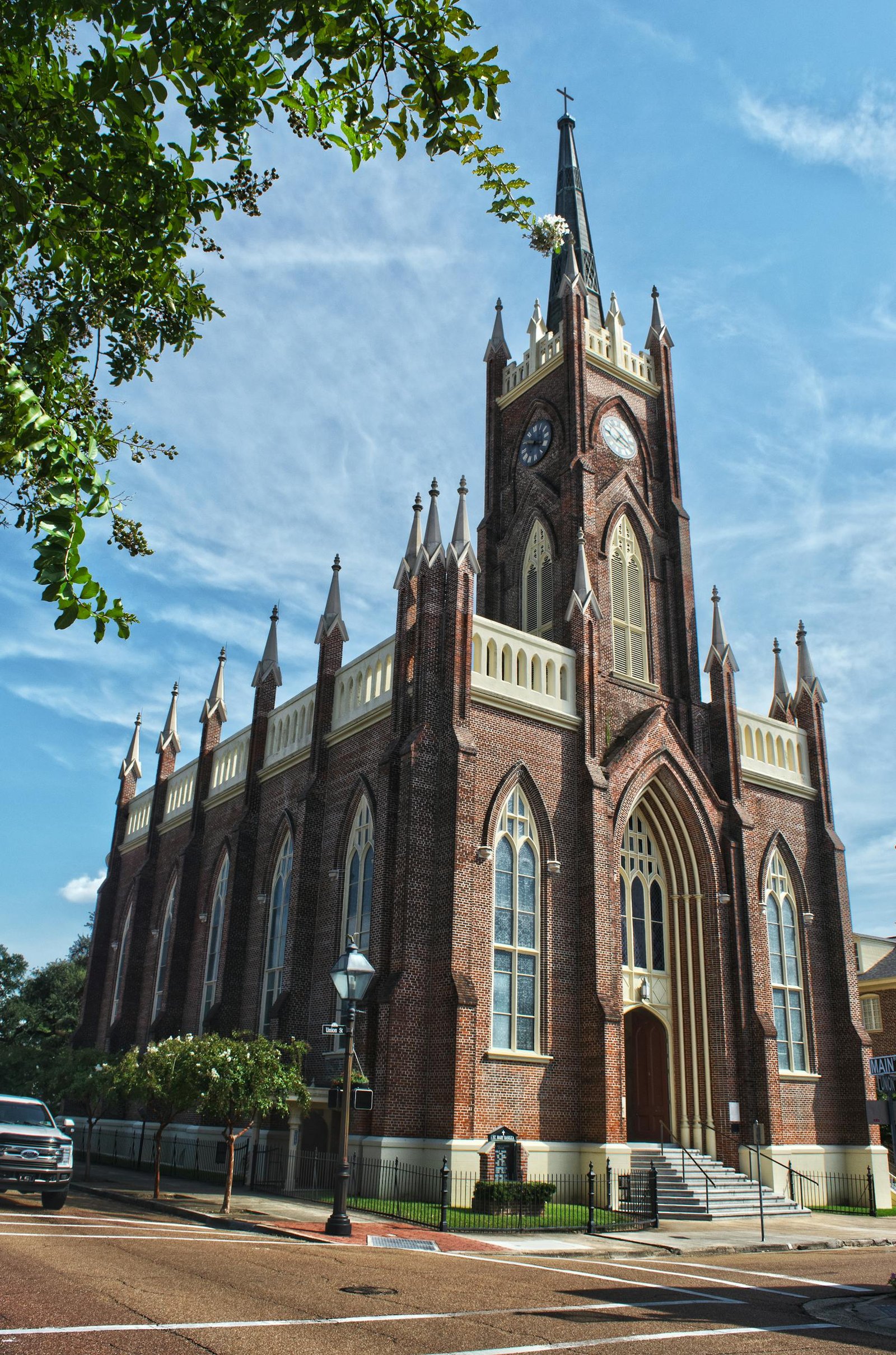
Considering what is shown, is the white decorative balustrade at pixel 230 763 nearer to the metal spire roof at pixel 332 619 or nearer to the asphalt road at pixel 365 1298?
the metal spire roof at pixel 332 619

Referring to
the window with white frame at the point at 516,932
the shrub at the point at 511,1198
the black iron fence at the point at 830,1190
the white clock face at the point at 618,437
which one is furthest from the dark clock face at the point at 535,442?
the shrub at the point at 511,1198

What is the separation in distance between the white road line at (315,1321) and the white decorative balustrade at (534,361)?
86.2ft

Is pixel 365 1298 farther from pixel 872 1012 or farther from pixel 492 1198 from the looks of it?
pixel 872 1012

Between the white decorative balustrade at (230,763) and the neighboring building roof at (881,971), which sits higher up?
the white decorative balustrade at (230,763)

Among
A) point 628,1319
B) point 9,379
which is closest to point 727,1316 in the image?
point 628,1319

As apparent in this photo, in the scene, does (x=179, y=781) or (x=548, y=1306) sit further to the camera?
(x=179, y=781)

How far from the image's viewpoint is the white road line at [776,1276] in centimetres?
1312

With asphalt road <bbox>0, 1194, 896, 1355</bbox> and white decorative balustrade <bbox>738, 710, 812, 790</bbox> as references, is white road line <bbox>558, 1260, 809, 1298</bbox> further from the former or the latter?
white decorative balustrade <bbox>738, 710, 812, 790</bbox>

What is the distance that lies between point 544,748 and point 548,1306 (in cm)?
1517

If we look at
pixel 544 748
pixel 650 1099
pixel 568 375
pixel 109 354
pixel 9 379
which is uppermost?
pixel 568 375

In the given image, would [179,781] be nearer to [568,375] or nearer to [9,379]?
[568,375]

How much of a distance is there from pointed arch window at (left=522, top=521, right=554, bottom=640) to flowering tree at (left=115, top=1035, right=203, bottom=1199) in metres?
14.9

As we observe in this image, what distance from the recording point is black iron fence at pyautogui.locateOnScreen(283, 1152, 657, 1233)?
18.5 metres

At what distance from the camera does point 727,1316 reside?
10.4m
